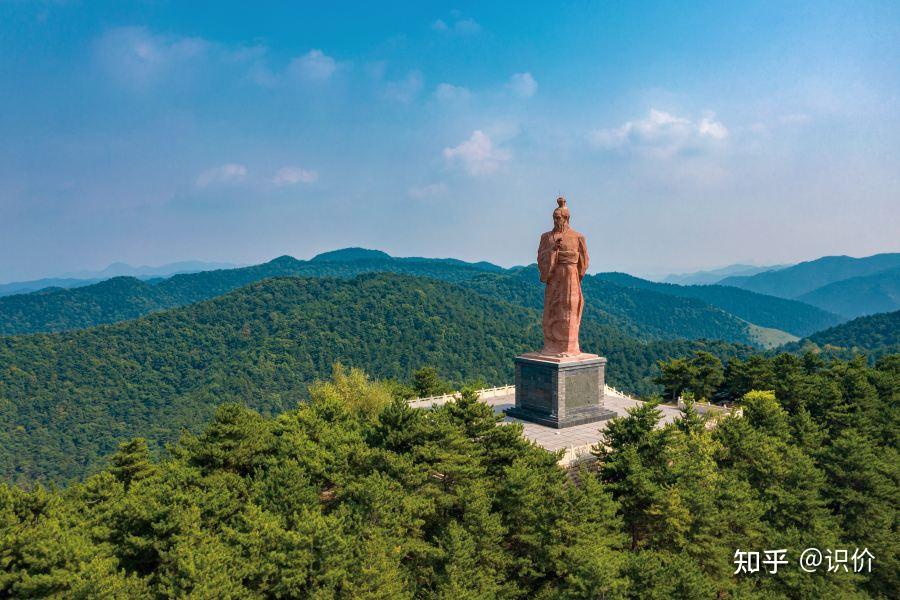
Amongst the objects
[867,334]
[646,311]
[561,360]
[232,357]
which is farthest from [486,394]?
[646,311]

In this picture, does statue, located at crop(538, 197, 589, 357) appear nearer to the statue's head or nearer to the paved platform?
the statue's head

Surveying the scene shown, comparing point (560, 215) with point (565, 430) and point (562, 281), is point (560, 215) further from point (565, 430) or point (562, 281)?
point (565, 430)

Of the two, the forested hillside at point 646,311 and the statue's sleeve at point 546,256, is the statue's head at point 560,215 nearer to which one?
the statue's sleeve at point 546,256

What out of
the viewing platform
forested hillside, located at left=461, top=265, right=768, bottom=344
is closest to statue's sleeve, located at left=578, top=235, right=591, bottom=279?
the viewing platform

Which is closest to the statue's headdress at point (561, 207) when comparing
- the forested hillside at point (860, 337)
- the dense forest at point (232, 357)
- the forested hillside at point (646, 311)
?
the dense forest at point (232, 357)

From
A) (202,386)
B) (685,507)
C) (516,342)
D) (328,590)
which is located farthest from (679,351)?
(328,590)

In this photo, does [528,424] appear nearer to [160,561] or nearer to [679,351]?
[160,561]
